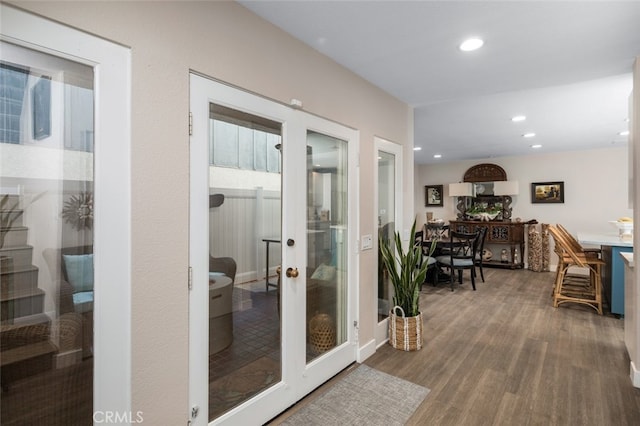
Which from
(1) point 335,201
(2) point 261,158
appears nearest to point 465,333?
(1) point 335,201

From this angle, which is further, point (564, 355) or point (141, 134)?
point (564, 355)

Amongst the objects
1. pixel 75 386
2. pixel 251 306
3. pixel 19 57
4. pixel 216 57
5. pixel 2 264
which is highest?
pixel 216 57

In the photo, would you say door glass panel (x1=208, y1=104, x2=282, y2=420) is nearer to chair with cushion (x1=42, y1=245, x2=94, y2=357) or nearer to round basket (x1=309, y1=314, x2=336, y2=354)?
round basket (x1=309, y1=314, x2=336, y2=354)

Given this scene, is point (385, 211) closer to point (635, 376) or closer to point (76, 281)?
point (635, 376)

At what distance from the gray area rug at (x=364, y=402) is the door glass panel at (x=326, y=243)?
31 centimetres

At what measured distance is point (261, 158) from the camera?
2025 millimetres

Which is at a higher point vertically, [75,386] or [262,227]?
[262,227]

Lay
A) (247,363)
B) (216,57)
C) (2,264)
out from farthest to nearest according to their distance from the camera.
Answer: (247,363) < (216,57) < (2,264)

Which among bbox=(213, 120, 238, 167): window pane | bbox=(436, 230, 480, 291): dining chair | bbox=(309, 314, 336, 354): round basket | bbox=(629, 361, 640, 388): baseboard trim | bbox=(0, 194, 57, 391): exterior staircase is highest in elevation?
bbox=(213, 120, 238, 167): window pane

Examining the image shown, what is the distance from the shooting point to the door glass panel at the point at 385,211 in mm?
3246

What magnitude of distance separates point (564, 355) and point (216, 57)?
12.4ft

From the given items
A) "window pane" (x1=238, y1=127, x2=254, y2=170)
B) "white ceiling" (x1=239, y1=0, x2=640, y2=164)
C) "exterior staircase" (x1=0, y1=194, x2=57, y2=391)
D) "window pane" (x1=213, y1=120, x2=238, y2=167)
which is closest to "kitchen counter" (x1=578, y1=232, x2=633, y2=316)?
"white ceiling" (x1=239, y1=0, x2=640, y2=164)

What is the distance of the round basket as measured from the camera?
249 centimetres

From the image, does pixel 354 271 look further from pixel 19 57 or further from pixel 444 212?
pixel 444 212
